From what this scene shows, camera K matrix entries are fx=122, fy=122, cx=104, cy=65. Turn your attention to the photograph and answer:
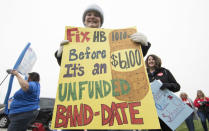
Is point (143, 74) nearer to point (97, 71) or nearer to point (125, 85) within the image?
point (125, 85)

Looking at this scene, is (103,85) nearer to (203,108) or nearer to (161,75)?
(161,75)

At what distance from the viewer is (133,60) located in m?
1.03

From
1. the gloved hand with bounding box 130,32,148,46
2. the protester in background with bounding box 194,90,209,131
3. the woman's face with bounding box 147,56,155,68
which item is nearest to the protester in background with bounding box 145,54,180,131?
the woman's face with bounding box 147,56,155,68

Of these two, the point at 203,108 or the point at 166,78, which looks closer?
the point at 166,78

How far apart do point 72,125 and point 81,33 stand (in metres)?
0.80

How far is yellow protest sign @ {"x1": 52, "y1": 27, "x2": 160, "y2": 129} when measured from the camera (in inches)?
33.1

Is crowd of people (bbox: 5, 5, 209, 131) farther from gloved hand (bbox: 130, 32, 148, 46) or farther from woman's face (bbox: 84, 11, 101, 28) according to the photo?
gloved hand (bbox: 130, 32, 148, 46)

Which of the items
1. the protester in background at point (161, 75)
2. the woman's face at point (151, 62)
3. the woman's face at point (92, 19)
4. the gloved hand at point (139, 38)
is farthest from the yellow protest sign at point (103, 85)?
the woman's face at point (151, 62)

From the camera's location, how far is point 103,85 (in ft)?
3.11

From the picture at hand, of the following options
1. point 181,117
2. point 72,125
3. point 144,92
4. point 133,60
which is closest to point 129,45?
point 133,60

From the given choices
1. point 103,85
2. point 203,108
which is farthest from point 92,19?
point 203,108

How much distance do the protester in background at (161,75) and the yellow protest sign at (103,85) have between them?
2.81ft

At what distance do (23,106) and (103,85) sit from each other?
1516 millimetres

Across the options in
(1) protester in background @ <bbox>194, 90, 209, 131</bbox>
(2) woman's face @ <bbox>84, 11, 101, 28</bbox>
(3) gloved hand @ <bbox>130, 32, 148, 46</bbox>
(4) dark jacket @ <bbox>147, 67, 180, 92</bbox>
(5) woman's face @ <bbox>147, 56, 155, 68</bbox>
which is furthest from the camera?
(1) protester in background @ <bbox>194, 90, 209, 131</bbox>
